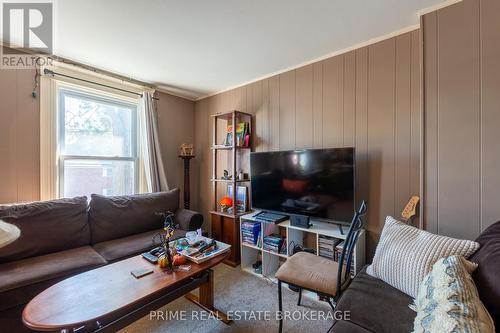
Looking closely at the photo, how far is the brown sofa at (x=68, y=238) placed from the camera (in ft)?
5.05

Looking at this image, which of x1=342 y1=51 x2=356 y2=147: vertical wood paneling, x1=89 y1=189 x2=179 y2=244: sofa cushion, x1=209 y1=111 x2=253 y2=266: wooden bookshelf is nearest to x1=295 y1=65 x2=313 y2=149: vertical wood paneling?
x1=342 y1=51 x2=356 y2=147: vertical wood paneling

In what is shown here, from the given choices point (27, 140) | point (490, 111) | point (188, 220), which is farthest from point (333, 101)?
point (27, 140)

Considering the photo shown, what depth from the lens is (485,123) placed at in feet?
4.78

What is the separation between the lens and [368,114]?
211 centimetres

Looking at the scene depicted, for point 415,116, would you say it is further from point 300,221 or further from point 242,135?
point 242,135

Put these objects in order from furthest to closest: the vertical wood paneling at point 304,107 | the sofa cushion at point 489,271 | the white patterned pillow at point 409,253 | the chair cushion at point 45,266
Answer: the vertical wood paneling at point 304,107
the chair cushion at point 45,266
the white patterned pillow at point 409,253
the sofa cushion at point 489,271

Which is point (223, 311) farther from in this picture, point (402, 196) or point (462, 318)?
point (402, 196)

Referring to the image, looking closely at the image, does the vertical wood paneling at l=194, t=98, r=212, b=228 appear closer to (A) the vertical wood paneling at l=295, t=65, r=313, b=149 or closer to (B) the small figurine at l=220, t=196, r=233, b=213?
(B) the small figurine at l=220, t=196, r=233, b=213

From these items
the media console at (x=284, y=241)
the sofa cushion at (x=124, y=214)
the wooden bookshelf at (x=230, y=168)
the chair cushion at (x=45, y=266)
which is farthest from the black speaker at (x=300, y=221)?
the chair cushion at (x=45, y=266)

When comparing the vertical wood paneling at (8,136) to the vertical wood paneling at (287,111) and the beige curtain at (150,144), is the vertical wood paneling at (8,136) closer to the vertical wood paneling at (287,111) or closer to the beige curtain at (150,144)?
the beige curtain at (150,144)

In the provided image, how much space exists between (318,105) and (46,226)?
9.45ft

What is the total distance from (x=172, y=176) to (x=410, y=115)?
313 cm

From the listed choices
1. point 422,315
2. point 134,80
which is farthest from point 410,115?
point 134,80

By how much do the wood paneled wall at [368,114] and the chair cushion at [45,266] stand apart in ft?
7.17
